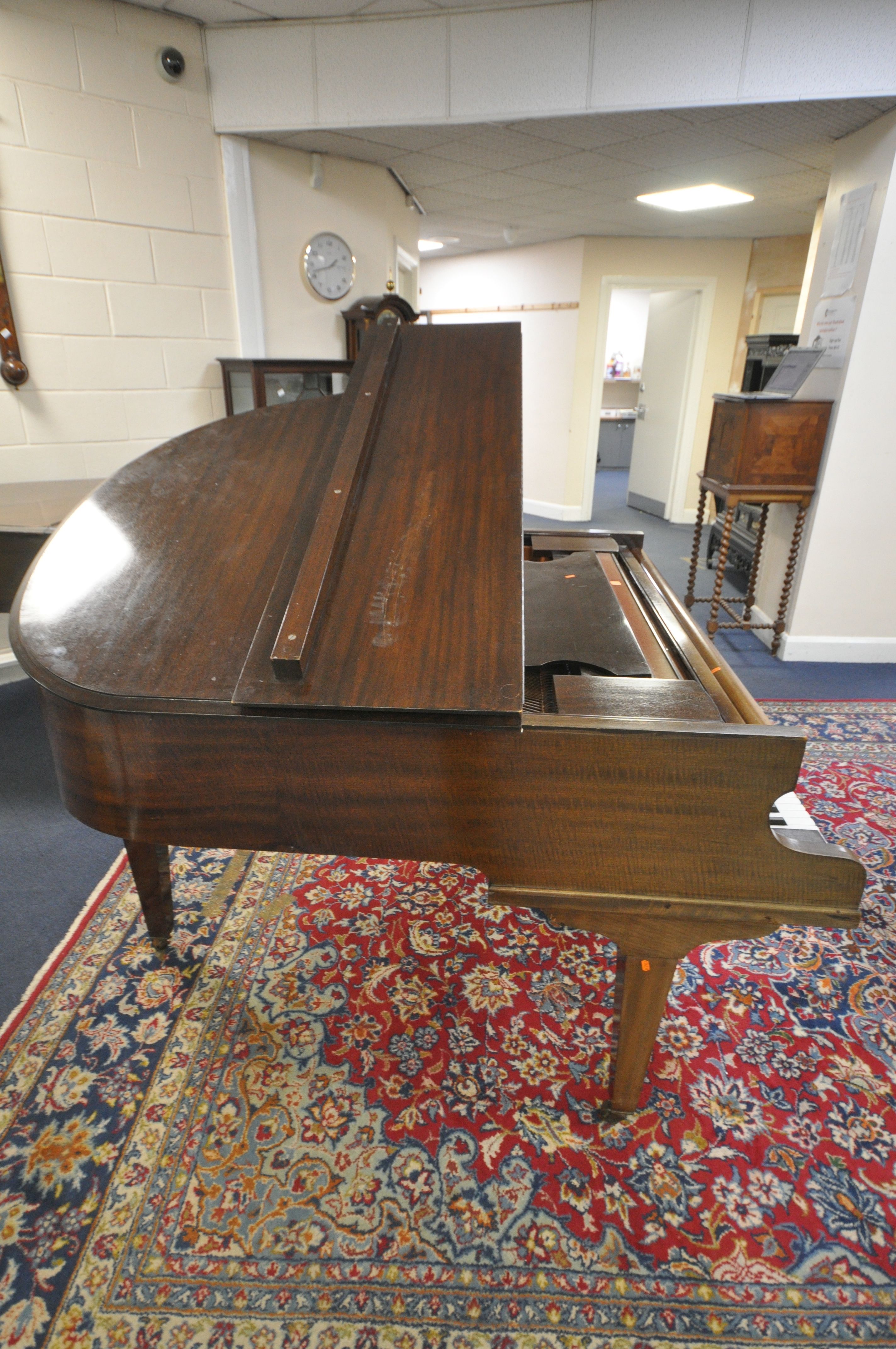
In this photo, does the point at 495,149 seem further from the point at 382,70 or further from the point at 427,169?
the point at 382,70

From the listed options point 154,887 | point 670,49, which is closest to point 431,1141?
point 154,887

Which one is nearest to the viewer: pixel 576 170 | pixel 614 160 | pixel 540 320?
pixel 614 160

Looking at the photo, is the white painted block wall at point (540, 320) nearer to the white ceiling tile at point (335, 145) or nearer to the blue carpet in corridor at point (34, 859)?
the white ceiling tile at point (335, 145)

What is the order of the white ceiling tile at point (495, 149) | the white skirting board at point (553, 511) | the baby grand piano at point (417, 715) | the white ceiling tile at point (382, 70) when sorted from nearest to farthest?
the baby grand piano at point (417, 715), the white ceiling tile at point (382, 70), the white ceiling tile at point (495, 149), the white skirting board at point (553, 511)

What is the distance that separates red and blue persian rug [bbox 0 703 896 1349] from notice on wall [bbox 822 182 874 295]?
2.66 metres

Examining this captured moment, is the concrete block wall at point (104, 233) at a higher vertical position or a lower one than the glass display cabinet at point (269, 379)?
higher

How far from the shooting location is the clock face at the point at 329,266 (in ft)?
12.3

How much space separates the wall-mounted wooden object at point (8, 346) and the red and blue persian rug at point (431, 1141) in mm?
2263

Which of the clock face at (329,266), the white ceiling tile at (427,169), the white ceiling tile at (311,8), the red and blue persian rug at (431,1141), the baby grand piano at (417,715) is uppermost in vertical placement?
the white ceiling tile at (311,8)

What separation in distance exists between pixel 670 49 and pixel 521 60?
592mm

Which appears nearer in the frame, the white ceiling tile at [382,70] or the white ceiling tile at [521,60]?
the white ceiling tile at [521,60]

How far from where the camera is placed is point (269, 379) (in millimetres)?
3484

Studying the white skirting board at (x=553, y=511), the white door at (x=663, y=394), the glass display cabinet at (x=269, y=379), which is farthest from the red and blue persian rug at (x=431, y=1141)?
the white door at (x=663, y=394)

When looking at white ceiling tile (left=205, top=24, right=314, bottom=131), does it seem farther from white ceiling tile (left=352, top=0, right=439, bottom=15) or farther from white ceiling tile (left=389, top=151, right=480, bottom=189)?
white ceiling tile (left=389, top=151, right=480, bottom=189)
